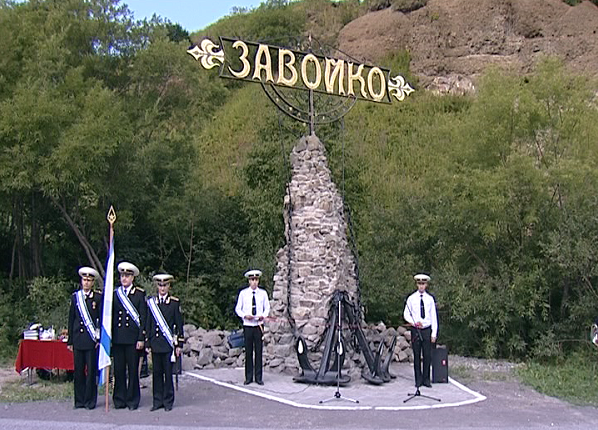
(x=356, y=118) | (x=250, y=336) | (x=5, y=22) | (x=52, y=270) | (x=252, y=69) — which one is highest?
(x=356, y=118)

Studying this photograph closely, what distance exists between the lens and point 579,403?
28.8 ft

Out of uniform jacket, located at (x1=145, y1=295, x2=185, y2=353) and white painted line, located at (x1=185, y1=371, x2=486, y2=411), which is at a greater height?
uniform jacket, located at (x1=145, y1=295, x2=185, y2=353)

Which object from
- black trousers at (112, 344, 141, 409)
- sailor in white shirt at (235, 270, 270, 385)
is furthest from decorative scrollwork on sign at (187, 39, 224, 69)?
black trousers at (112, 344, 141, 409)

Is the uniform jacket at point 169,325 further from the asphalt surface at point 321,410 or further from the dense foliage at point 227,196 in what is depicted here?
the dense foliage at point 227,196

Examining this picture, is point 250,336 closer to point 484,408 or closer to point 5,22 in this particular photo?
point 484,408

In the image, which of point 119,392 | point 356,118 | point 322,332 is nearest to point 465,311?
point 322,332

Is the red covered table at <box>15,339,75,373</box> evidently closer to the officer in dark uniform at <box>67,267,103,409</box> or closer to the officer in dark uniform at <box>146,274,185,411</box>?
the officer in dark uniform at <box>67,267,103,409</box>

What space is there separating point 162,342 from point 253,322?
6.36ft

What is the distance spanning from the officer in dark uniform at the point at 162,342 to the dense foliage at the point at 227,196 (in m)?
5.82

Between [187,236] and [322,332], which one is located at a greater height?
[187,236]

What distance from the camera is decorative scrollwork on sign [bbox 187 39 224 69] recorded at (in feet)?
31.8

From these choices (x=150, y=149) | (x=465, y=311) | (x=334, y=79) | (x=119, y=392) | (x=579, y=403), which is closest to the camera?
(x=119, y=392)

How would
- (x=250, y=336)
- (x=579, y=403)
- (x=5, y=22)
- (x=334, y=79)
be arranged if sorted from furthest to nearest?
(x=5, y=22) → (x=334, y=79) → (x=250, y=336) → (x=579, y=403)

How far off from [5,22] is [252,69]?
7.49 metres
